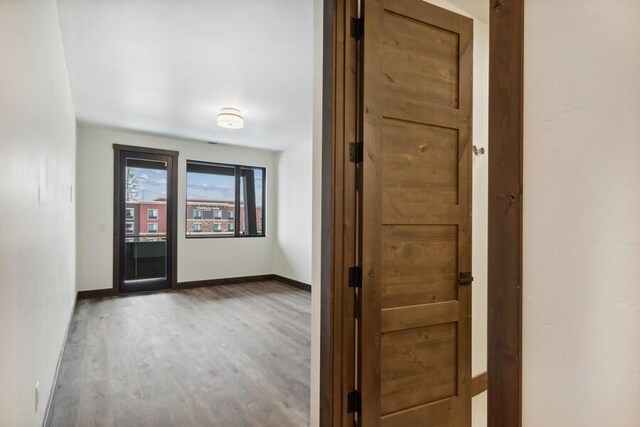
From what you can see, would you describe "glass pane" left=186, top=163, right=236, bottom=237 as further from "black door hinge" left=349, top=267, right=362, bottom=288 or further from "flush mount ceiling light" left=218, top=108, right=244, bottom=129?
"black door hinge" left=349, top=267, right=362, bottom=288

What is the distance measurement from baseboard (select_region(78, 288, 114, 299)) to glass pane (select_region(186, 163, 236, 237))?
1.57 meters

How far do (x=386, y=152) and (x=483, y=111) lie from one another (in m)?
1.08

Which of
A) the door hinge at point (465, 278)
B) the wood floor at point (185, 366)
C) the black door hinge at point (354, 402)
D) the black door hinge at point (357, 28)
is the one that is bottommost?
the wood floor at point (185, 366)

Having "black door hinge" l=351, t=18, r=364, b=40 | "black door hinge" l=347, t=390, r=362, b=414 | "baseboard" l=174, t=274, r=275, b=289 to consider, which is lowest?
"baseboard" l=174, t=274, r=275, b=289

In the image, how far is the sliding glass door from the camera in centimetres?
582

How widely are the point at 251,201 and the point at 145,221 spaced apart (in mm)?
2007

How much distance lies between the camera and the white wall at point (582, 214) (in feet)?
2.19

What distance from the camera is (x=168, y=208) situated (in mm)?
6188

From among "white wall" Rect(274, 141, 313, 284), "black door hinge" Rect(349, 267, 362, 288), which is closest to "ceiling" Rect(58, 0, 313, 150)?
"white wall" Rect(274, 141, 313, 284)

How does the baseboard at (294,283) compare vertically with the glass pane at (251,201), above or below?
below

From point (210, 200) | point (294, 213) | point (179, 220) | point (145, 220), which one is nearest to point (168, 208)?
point (179, 220)

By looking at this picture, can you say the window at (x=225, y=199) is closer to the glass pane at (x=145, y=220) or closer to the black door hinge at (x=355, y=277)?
the glass pane at (x=145, y=220)

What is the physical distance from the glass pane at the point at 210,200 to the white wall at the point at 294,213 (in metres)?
0.99

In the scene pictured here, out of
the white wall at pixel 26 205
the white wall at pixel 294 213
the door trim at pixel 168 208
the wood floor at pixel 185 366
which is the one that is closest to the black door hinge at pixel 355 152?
the white wall at pixel 26 205
